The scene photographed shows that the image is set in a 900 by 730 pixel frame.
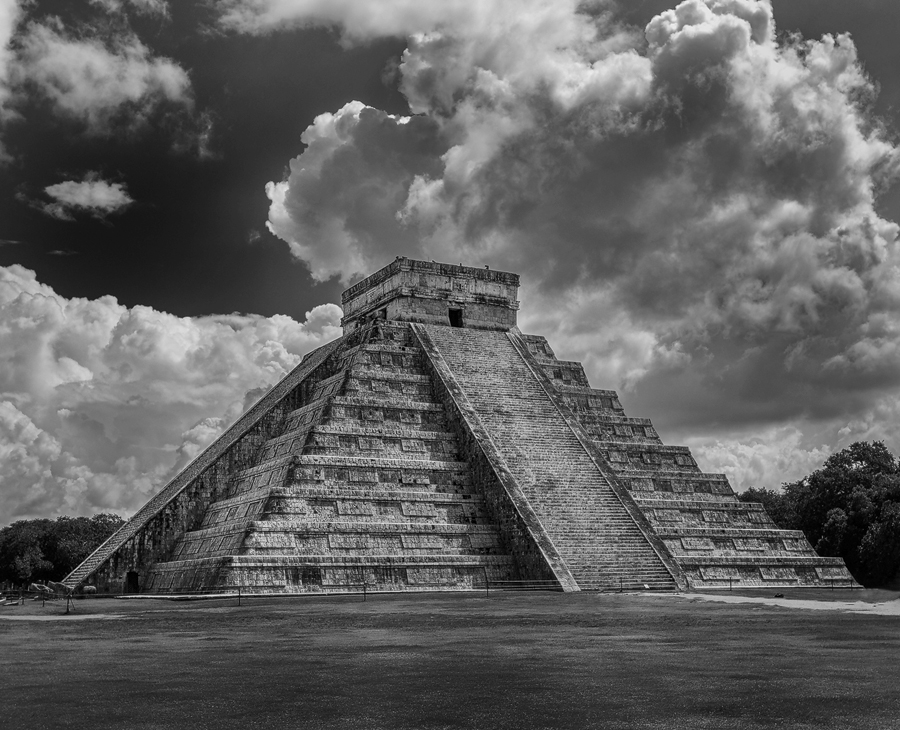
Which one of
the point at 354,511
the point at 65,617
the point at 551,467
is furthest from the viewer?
the point at 551,467

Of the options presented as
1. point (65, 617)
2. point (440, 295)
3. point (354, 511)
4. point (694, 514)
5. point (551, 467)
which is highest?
point (440, 295)

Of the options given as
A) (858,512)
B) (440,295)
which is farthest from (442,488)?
(858,512)

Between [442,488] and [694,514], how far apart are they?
8604mm

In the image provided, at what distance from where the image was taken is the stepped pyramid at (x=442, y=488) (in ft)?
94.9

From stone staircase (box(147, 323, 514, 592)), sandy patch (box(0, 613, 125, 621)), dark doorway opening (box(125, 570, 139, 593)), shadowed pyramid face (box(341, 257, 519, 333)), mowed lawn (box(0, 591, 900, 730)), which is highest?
shadowed pyramid face (box(341, 257, 519, 333))

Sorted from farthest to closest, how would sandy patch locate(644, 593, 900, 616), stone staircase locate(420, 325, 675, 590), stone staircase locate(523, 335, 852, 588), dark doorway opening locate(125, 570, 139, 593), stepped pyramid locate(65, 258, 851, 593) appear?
dark doorway opening locate(125, 570, 139, 593) < stone staircase locate(523, 335, 852, 588) < stone staircase locate(420, 325, 675, 590) < stepped pyramid locate(65, 258, 851, 593) < sandy patch locate(644, 593, 900, 616)

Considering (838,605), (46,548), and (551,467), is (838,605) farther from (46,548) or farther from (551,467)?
(46,548)

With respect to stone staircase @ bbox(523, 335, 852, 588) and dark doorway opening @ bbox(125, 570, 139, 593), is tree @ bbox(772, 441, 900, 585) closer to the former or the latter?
stone staircase @ bbox(523, 335, 852, 588)

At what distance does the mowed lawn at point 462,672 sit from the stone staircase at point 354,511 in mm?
9414

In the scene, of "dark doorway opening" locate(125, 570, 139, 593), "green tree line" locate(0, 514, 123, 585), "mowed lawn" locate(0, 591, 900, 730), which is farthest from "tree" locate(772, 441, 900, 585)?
"green tree line" locate(0, 514, 123, 585)

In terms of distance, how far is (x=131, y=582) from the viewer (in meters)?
34.8

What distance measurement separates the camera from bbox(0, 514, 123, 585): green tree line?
6216 centimetres

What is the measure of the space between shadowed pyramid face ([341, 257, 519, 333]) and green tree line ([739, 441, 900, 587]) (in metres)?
16.0

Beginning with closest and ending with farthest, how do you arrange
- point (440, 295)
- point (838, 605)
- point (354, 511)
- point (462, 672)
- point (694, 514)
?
point (462, 672) < point (838, 605) < point (354, 511) < point (694, 514) < point (440, 295)
